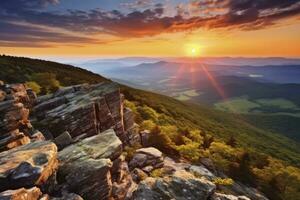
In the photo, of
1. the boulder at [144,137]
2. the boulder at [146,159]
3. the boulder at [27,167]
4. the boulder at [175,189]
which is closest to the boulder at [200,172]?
the boulder at [146,159]

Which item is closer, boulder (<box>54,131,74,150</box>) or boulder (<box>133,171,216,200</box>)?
boulder (<box>133,171,216,200</box>)

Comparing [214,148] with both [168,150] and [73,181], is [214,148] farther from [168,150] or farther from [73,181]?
[73,181]

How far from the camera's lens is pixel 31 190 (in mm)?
18828

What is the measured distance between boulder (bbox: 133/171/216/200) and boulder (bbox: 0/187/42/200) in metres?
7.64

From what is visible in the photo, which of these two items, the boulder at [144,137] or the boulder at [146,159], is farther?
the boulder at [144,137]

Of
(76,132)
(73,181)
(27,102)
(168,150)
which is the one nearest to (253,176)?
(168,150)

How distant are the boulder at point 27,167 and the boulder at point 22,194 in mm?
777

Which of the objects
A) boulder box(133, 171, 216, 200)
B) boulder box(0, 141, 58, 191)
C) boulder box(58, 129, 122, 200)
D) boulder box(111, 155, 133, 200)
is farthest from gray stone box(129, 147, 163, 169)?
boulder box(0, 141, 58, 191)

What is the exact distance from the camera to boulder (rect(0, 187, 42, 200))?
17062 millimetres

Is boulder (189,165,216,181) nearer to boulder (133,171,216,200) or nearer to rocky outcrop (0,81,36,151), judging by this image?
boulder (133,171,216,200)

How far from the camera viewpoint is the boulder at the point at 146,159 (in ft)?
123

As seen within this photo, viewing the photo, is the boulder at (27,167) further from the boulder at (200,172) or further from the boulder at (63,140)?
the boulder at (200,172)

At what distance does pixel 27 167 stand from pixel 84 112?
1816 centimetres

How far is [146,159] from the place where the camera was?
38.9 meters
